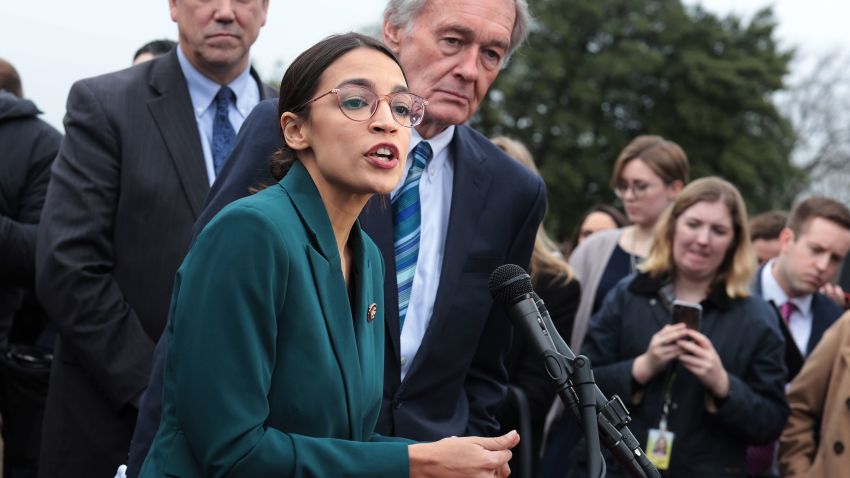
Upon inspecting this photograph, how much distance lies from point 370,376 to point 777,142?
43.4 meters

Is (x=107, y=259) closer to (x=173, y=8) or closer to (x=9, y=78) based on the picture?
(x=173, y=8)

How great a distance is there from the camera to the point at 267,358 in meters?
2.29

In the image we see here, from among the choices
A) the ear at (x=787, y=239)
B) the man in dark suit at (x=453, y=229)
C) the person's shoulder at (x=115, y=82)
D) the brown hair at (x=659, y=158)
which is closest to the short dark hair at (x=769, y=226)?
the ear at (x=787, y=239)

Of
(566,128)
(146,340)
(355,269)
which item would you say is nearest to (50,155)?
(146,340)

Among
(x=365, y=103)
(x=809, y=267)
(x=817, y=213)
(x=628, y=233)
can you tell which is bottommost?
(x=365, y=103)

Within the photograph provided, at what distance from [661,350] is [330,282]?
3.38 metres

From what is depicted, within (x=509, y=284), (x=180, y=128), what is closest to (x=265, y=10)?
(x=180, y=128)

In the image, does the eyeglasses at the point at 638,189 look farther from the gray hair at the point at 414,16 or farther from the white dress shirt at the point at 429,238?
the white dress shirt at the point at 429,238

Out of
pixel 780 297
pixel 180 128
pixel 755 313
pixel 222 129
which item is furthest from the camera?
pixel 780 297

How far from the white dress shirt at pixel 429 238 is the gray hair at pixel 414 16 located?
15.1 inches

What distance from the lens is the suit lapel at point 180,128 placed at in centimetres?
416

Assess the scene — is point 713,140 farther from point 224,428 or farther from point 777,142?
point 224,428

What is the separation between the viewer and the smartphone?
555 cm

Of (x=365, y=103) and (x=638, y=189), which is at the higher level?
(x=638, y=189)
